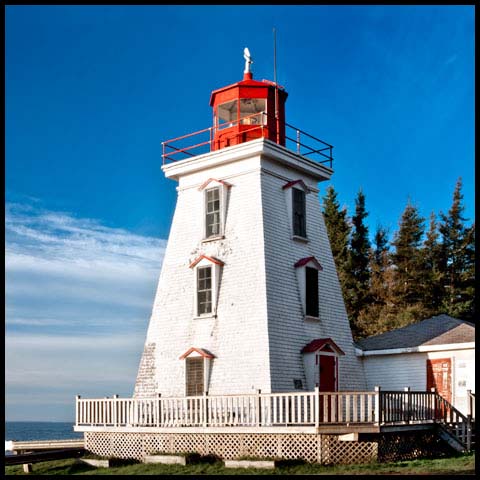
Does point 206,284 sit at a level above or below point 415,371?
above

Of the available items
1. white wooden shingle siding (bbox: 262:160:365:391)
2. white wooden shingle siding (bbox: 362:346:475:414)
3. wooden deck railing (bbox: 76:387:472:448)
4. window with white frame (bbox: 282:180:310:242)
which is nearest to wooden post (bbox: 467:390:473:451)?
wooden deck railing (bbox: 76:387:472:448)

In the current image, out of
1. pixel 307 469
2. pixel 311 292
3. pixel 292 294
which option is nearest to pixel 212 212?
pixel 292 294

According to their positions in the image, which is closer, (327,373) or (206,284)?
(327,373)

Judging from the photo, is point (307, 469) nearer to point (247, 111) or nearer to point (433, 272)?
point (247, 111)

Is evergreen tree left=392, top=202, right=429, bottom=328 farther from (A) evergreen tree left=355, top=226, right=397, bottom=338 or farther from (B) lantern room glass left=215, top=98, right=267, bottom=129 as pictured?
(B) lantern room glass left=215, top=98, right=267, bottom=129

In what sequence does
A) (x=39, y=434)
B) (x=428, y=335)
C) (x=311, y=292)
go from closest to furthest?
(x=311, y=292), (x=428, y=335), (x=39, y=434)

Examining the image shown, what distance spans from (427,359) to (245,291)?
6361 millimetres

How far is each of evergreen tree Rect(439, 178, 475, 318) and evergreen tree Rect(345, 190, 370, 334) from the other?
14.7 feet

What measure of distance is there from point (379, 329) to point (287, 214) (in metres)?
18.2

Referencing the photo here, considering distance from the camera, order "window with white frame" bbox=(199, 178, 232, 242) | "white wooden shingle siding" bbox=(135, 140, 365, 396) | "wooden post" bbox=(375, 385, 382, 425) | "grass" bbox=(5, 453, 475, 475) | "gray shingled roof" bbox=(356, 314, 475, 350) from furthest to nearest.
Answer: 1. "gray shingled roof" bbox=(356, 314, 475, 350)
2. "window with white frame" bbox=(199, 178, 232, 242)
3. "white wooden shingle siding" bbox=(135, 140, 365, 396)
4. "wooden post" bbox=(375, 385, 382, 425)
5. "grass" bbox=(5, 453, 475, 475)

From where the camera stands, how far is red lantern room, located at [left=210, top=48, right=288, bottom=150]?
24141 mm

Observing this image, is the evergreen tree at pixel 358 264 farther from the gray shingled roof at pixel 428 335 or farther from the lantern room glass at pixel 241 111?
the lantern room glass at pixel 241 111

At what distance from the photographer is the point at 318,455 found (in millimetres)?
18250

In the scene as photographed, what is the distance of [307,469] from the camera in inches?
690
